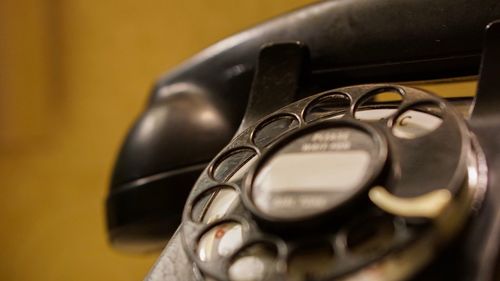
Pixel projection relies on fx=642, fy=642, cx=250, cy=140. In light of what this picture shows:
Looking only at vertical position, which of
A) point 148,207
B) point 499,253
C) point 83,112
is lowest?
point 83,112

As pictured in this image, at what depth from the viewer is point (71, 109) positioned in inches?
44.5

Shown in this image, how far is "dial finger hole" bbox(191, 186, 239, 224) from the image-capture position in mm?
397

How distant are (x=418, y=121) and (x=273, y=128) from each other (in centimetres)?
12

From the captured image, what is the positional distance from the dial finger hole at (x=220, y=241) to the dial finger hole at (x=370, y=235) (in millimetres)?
68

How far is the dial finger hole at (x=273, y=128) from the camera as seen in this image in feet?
1.44

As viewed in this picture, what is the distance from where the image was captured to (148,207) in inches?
23.9

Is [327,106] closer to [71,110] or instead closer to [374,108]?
[374,108]

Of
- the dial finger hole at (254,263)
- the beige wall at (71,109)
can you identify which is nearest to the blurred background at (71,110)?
the beige wall at (71,109)

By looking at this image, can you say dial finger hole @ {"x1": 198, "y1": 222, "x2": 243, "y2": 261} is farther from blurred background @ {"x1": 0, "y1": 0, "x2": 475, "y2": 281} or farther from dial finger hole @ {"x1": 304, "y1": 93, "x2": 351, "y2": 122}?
blurred background @ {"x1": 0, "y1": 0, "x2": 475, "y2": 281}

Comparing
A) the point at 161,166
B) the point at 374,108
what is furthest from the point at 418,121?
the point at 161,166

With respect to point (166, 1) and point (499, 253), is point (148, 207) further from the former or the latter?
point (166, 1)

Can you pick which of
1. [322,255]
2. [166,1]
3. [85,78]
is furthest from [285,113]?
[85,78]

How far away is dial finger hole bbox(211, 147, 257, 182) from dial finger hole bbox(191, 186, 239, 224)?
0.01 meters

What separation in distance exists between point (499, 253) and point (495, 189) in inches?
1.6
